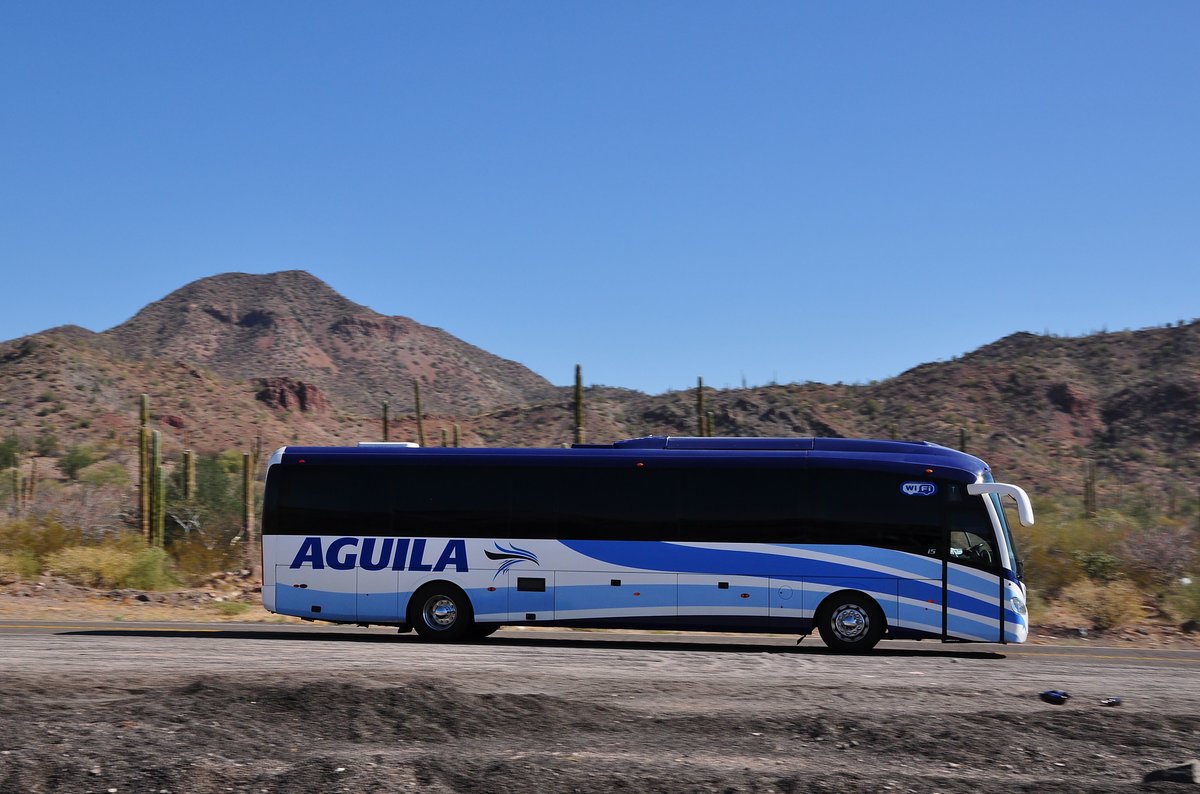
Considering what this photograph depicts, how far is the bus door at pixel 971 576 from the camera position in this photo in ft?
59.2

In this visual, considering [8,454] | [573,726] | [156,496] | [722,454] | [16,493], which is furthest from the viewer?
[8,454]

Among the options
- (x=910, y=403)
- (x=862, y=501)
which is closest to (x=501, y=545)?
(x=862, y=501)

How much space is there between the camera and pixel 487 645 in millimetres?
18578

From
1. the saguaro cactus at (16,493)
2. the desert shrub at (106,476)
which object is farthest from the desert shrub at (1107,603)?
the desert shrub at (106,476)

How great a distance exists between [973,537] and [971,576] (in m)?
0.59

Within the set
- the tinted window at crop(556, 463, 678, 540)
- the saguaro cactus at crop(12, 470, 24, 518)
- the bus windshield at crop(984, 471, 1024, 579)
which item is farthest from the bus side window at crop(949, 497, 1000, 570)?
the saguaro cactus at crop(12, 470, 24, 518)

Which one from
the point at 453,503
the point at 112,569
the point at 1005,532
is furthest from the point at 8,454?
the point at 1005,532

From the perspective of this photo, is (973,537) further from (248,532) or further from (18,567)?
(248,532)

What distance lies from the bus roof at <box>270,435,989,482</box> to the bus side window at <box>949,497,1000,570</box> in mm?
495

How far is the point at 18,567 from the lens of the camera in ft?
95.3

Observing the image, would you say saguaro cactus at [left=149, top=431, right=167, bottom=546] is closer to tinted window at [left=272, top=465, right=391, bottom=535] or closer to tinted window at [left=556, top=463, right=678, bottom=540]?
tinted window at [left=272, top=465, right=391, bottom=535]

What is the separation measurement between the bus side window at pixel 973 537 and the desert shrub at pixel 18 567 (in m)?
21.7

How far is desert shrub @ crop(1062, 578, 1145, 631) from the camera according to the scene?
23844 millimetres

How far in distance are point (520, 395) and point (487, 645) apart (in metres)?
110
